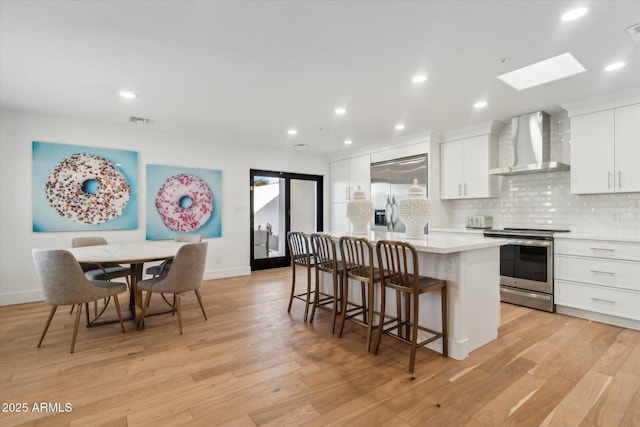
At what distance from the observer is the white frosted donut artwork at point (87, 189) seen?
4.14m

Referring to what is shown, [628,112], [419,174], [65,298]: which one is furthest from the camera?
[419,174]

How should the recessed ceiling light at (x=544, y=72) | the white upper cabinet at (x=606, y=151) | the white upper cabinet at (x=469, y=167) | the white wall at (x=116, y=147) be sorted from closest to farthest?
the recessed ceiling light at (x=544, y=72)
the white upper cabinet at (x=606, y=151)
the white wall at (x=116, y=147)
the white upper cabinet at (x=469, y=167)

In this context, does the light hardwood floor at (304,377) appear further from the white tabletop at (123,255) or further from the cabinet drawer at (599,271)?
the white tabletop at (123,255)

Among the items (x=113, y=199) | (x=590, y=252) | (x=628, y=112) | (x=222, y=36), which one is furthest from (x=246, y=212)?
(x=628, y=112)

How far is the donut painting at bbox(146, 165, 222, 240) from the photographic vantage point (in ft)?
15.8

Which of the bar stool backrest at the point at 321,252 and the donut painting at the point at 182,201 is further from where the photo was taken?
the donut painting at the point at 182,201

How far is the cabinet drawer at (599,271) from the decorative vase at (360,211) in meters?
2.26

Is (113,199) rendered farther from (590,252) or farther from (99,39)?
(590,252)

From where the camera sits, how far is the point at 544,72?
9.96ft

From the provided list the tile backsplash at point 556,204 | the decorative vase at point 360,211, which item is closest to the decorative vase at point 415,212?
the decorative vase at point 360,211

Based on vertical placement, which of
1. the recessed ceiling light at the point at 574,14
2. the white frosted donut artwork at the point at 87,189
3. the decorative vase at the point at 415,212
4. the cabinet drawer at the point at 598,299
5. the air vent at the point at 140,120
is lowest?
the cabinet drawer at the point at 598,299

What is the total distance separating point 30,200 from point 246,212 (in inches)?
118

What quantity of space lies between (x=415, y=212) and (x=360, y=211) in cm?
71

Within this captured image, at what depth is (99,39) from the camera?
7.55ft
